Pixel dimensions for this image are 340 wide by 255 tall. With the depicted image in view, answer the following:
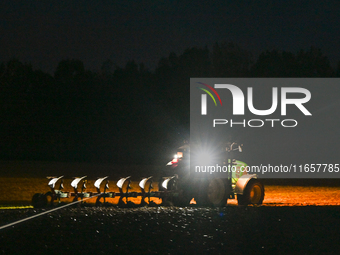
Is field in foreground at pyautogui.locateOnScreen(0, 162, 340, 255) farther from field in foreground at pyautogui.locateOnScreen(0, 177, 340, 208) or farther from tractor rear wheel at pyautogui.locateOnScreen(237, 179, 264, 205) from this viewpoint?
field in foreground at pyautogui.locateOnScreen(0, 177, 340, 208)

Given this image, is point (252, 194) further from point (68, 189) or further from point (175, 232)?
point (68, 189)

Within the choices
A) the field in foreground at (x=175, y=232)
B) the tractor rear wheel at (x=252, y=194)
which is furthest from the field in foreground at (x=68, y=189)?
the field in foreground at (x=175, y=232)

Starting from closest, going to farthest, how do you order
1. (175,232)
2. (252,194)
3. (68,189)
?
1. (175,232)
2. (252,194)
3. (68,189)

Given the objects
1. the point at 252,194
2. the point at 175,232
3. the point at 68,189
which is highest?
the point at 175,232

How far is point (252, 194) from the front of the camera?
16312 millimetres

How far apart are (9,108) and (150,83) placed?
18.9m

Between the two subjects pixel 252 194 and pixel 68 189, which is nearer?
pixel 252 194

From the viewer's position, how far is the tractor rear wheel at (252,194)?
15733mm

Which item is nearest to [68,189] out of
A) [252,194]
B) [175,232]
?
[252,194]

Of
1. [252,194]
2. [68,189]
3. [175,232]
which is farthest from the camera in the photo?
[68,189]

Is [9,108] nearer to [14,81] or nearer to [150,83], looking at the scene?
[14,81]

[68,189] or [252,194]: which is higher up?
[252,194]

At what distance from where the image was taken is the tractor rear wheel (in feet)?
51.6

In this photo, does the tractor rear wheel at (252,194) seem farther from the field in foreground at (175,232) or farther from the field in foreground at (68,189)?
the field in foreground at (68,189)
